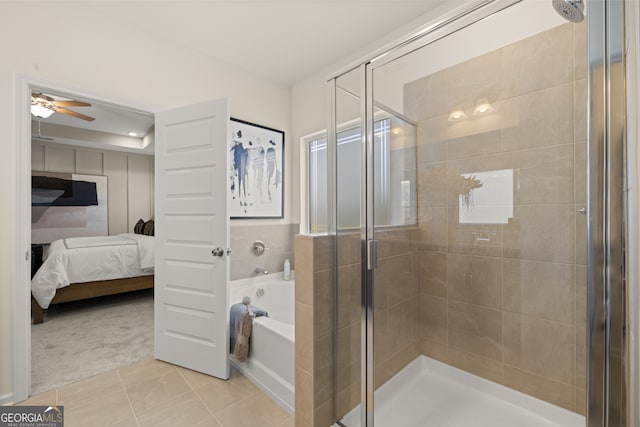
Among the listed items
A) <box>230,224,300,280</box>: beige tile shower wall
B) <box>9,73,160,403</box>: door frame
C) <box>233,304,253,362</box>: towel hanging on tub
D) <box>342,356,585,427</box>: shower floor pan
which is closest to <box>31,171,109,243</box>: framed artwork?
<box>9,73,160,403</box>: door frame

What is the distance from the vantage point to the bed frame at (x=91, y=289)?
2.93 metres

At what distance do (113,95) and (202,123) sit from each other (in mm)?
695

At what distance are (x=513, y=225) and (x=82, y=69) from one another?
2870mm

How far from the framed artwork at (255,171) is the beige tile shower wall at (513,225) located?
178 cm

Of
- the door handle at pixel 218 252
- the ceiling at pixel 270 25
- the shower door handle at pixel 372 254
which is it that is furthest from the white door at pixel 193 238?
the shower door handle at pixel 372 254

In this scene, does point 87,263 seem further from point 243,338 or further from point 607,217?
point 607,217

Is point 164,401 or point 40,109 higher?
point 40,109

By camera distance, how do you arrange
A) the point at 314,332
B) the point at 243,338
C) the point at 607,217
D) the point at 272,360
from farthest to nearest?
the point at 243,338, the point at 272,360, the point at 314,332, the point at 607,217

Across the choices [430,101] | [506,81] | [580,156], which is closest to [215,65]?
[430,101]

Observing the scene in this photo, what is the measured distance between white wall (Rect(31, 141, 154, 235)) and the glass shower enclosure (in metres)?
5.56

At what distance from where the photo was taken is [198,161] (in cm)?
209

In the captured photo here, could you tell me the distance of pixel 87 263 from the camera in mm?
3350

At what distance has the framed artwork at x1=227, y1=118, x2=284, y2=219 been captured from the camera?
110 inches

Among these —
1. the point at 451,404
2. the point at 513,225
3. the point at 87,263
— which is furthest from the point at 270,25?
the point at 87,263
